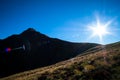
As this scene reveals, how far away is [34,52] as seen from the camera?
16125 cm

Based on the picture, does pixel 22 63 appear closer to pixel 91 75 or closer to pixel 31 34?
pixel 31 34

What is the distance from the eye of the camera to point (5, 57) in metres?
161

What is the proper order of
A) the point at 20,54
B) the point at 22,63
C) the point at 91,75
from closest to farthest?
the point at 91,75 → the point at 22,63 → the point at 20,54

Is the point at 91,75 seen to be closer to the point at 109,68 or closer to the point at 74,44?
the point at 109,68

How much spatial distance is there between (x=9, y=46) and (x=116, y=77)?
180383mm

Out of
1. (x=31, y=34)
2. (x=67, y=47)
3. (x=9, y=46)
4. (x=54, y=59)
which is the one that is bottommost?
(x=54, y=59)

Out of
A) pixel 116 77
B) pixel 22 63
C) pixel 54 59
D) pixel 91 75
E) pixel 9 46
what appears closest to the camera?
pixel 116 77

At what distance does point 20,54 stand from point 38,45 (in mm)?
22873

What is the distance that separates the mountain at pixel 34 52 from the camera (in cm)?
13762

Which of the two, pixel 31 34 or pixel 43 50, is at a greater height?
pixel 31 34

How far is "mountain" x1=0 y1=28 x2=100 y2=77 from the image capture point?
137625 millimetres

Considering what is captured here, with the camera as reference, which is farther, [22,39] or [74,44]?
[22,39]

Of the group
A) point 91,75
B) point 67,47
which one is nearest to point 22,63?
point 67,47

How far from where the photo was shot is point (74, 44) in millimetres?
145125
